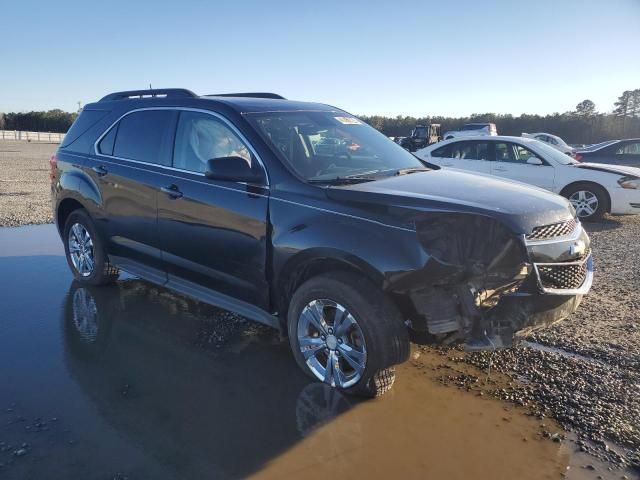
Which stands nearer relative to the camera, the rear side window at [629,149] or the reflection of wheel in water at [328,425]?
the reflection of wheel in water at [328,425]

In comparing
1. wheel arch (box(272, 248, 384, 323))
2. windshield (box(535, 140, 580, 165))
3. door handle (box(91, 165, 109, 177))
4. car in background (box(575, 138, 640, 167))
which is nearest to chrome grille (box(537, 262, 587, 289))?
wheel arch (box(272, 248, 384, 323))

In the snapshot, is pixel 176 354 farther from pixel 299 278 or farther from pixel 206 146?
pixel 206 146

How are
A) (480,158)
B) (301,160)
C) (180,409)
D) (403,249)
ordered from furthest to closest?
(480,158)
(301,160)
(180,409)
(403,249)

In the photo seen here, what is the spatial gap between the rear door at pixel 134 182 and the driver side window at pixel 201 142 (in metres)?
0.15

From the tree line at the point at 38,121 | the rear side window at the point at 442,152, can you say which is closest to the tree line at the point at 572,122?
the rear side window at the point at 442,152

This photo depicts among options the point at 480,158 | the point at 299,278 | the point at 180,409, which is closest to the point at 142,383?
the point at 180,409

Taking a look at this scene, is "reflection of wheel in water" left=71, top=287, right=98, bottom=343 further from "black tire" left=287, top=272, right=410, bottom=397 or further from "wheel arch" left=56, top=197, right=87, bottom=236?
"black tire" left=287, top=272, right=410, bottom=397

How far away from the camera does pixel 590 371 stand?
3883 millimetres

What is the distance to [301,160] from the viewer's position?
4090 millimetres

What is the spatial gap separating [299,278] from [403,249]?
88 cm

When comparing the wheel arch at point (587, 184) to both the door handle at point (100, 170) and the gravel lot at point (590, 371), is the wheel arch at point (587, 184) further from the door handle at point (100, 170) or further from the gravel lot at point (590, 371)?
the door handle at point (100, 170)

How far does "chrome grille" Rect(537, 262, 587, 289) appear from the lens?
336 centimetres

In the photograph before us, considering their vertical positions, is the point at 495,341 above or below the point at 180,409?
above

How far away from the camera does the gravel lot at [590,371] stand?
319 cm
